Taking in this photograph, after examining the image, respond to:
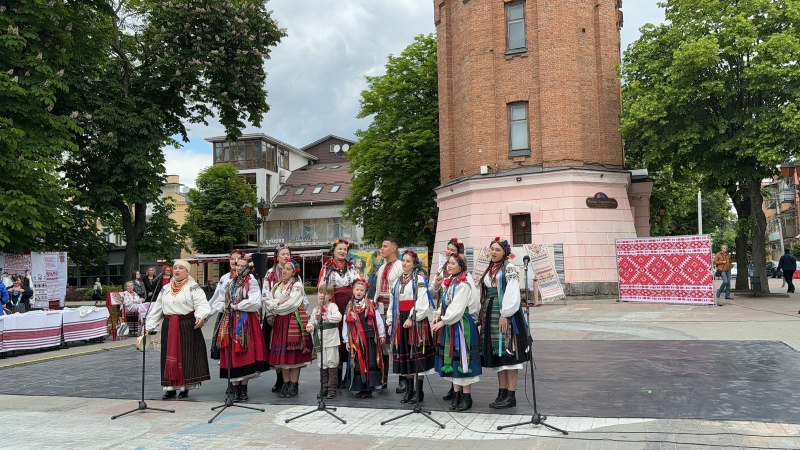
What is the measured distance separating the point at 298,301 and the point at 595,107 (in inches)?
799

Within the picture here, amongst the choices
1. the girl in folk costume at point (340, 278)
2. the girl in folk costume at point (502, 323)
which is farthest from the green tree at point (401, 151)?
the girl in folk costume at point (502, 323)

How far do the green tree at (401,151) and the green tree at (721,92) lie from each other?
429 inches

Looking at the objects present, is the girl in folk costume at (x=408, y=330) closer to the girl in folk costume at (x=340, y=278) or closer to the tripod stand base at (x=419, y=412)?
the tripod stand base at (x=419, y=412)

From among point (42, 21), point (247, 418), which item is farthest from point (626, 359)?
point (42, 21)

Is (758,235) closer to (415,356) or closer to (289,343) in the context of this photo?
(415,356)

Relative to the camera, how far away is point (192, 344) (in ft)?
29.9

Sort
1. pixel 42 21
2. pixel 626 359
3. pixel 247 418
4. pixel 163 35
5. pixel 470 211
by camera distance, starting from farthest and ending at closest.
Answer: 1. pixel 470 211
2. pixel 163 35
3. pixel 42 21
4. pixel 626 359
5. pixel 247 418

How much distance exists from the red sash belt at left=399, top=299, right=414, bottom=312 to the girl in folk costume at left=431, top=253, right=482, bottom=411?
23.9 inches

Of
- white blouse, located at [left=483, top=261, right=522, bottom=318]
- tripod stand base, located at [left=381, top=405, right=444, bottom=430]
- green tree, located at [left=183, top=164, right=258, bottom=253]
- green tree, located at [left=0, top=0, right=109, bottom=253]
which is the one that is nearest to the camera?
tripod stand base, located at [left=381, top=405, right=444, bottom=430]

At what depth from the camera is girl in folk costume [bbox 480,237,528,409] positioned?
762 cm

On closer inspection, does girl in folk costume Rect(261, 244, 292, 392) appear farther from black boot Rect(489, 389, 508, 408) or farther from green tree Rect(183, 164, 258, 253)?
green tree Rect(183, 164, 258, 253)

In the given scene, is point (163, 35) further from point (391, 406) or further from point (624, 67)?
point (391, 406)

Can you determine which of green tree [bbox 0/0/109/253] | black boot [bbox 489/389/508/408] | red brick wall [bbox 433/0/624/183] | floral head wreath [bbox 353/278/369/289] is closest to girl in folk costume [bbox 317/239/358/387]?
floral head wreath [bbox 353/278/369/289]

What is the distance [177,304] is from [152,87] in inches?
757
